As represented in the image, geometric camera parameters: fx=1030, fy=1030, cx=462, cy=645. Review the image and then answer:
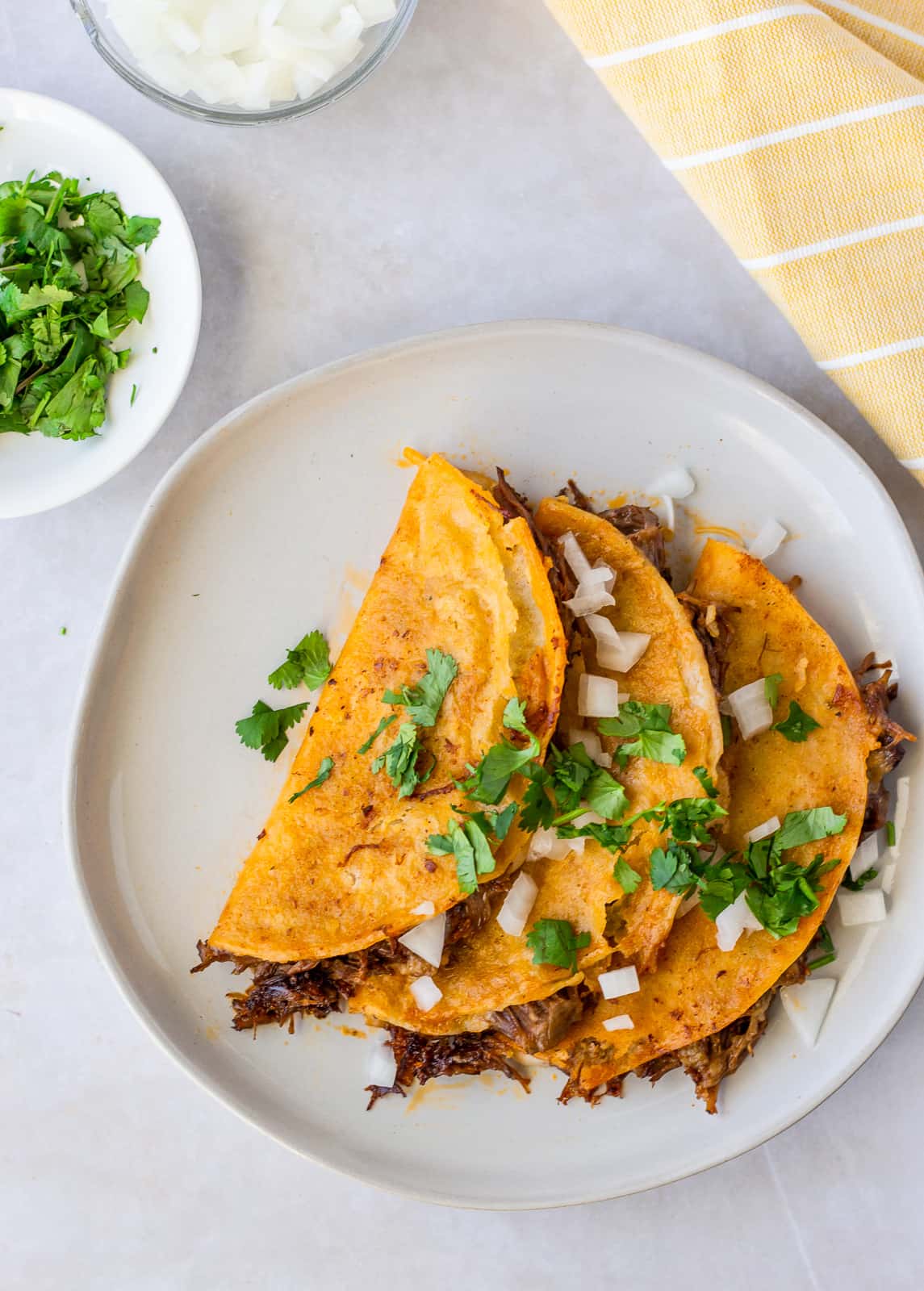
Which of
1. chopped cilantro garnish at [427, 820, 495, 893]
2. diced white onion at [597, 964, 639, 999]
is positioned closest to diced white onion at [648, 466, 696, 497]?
chopped cilantro garnish at [427, 820, 495, 893]

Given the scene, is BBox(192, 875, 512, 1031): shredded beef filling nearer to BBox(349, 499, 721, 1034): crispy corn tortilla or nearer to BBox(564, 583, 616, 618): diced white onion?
BBox(349, 499, 721, 1034): crispy corn tortilla

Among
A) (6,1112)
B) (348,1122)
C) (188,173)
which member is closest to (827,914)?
(348,1122)

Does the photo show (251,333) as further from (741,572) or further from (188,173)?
(741,572)

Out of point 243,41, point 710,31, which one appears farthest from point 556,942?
point 243,41

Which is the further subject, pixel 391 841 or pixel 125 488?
pixel 125 488

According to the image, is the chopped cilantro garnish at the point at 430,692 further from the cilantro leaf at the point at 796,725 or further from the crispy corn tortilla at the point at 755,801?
the cilantro leaf at the point at 796,725
